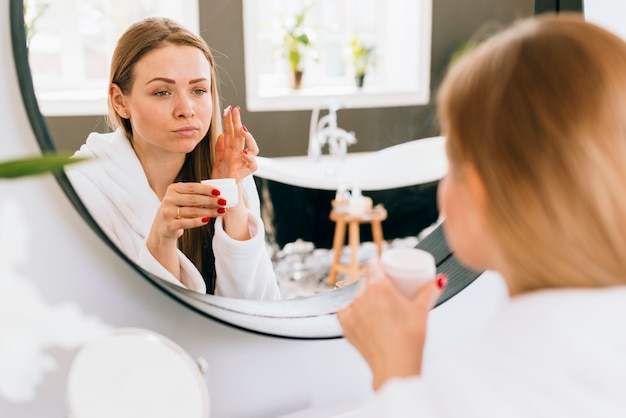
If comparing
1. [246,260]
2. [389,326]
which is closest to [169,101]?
[246,260]

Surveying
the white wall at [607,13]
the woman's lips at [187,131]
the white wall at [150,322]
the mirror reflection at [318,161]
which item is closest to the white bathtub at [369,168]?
the mirror reflection at [318,161]

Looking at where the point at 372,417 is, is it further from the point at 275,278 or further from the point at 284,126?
the point at 284,126

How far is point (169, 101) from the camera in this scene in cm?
70

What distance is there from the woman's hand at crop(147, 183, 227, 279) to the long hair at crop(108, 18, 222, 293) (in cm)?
1

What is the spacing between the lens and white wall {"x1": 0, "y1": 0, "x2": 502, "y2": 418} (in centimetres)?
62

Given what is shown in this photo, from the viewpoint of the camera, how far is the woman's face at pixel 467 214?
1.75 ft

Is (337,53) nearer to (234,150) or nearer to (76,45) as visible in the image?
(234,150)

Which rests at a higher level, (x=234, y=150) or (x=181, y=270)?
(x=234, y=150)

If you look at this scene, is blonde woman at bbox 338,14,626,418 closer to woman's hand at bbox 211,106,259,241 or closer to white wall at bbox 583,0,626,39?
woman's hand at bbox 211,106,259,241

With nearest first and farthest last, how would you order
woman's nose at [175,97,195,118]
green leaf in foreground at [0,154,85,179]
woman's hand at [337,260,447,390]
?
green leaf in foreground at [0,154,85,179] → woman's hand at [337,260,447,390] → woman's nose at [175,97,195,118]

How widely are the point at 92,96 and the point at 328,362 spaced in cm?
55

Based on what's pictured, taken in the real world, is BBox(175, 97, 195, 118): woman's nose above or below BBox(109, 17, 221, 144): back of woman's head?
below

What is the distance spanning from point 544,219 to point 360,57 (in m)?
0.55

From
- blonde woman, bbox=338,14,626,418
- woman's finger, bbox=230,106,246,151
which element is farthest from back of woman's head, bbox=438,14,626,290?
woman's finger, bbox=230,106,246,151
